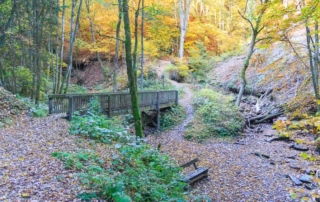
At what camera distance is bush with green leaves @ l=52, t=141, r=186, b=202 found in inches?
146

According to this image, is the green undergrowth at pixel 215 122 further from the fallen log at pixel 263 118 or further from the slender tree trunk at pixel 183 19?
the slender tree trunk at pixel 183 19

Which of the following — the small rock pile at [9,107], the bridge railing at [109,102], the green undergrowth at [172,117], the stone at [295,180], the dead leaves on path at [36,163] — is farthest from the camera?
the green undergrowth at [172,117]

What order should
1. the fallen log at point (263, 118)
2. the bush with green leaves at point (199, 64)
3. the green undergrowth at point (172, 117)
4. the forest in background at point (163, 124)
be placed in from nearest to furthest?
the forest in background at point (163, 124)
the fallen log at point (263, 118)
the green undergrowth at point (172, 117)
the bush with green leaves at point (199, 64)

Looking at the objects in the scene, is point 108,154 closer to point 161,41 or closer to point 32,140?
point 32,140

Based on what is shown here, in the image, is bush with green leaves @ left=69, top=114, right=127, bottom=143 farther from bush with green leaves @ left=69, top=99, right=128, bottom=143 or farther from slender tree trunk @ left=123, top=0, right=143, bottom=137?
slender tree trunk @ left=123, top=0, right=143, bottom=137

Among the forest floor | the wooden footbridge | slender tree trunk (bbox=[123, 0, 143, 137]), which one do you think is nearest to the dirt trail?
the forest floor

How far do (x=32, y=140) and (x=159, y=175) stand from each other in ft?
11.0

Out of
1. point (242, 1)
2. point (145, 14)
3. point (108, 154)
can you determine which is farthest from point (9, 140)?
point (242, 1)

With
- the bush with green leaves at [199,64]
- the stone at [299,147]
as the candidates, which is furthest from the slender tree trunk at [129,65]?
the bush with green leaves at [199,64]

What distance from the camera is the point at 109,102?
10188 millimetres

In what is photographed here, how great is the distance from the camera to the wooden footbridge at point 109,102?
8.70m

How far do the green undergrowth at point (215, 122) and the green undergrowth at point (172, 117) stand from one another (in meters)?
1.21

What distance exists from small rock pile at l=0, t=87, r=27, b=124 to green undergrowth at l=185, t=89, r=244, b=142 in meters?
7.55

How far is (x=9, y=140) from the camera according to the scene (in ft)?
19.1
